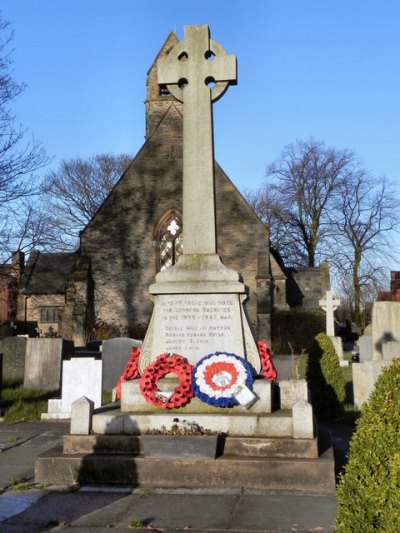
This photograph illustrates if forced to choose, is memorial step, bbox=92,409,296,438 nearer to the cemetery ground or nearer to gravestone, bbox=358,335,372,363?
the cemetery ground

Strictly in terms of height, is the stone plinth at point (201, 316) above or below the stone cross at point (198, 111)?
below

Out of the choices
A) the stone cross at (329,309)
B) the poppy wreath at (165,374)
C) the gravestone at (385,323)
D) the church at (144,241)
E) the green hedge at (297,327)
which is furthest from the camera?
the green hedge at (297,327)

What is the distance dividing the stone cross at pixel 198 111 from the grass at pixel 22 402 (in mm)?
5395

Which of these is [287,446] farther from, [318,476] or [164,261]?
[164,261]

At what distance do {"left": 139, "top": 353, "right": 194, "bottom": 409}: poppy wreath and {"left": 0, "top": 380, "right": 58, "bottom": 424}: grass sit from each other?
193 inches

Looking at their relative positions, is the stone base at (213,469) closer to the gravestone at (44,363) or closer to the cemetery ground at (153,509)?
the cemetery ground at (153,509)

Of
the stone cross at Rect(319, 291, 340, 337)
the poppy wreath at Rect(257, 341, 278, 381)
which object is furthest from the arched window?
the poppy wreath at Rect(257, 341, 278, 381)

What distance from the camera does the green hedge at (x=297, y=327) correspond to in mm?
29438

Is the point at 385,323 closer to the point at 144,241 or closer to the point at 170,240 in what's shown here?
the point at 170,240

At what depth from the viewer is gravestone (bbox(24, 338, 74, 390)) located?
15078mm

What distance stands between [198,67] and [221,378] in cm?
440

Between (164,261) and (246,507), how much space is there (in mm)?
23476

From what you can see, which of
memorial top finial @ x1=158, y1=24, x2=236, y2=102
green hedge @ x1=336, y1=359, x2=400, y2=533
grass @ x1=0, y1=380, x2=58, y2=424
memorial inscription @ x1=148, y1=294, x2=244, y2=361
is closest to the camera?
green hedge @ x1=336, y1=359, x2=400, y2=533

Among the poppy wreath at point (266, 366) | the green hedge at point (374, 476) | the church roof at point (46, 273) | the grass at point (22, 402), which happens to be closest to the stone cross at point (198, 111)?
the poppy wreath at point (266, 366)
